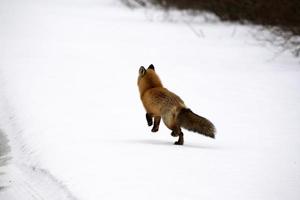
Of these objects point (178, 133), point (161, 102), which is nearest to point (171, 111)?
point (161, 102)

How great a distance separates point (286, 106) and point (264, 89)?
194 cm

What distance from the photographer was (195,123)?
741cm

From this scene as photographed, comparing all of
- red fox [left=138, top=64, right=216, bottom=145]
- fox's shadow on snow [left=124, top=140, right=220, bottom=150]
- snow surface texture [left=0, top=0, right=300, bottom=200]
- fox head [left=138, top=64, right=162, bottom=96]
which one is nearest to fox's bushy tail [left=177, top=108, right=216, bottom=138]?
red fox [left=138, top=64, right=216, bottom=145]

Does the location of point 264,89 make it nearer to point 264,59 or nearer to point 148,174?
point 264,59

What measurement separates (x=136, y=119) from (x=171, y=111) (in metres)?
2.49

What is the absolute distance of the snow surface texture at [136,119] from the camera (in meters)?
6.34

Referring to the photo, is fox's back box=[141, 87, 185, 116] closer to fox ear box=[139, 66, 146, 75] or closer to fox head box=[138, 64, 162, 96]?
fox head box=[138, 64, 162, 96]

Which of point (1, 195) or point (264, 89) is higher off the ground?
point (264, 89)

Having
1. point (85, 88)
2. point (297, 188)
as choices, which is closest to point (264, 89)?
point (85, 88)

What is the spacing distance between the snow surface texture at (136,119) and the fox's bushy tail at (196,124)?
0.33m

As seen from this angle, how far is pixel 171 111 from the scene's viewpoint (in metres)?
7.65

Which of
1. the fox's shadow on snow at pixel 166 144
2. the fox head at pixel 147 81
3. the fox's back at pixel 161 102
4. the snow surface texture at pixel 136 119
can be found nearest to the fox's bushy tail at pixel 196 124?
the fox's back at pixel 161 102

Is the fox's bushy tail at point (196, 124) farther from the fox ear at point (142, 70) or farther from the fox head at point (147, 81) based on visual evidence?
the fox ear at point (142, 70)

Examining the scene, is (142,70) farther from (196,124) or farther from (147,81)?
(196,124)
